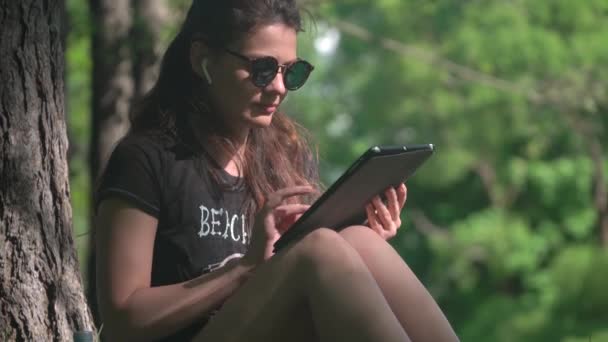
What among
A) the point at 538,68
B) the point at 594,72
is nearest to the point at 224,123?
the point at 594,72

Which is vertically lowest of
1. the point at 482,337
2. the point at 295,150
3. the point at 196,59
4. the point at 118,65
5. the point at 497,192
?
the point at 482,337

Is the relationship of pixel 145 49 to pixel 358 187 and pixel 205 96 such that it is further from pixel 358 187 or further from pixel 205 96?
pixel 358 187

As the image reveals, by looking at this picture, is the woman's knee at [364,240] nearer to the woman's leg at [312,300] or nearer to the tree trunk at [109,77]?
the woman's leg at [312,300]

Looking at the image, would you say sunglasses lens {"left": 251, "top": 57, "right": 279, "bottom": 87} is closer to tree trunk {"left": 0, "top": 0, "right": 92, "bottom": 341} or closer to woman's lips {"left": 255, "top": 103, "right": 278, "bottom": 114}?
woman's lips {"left": 255, "top": 103, "right": 278, "bottom": 114}

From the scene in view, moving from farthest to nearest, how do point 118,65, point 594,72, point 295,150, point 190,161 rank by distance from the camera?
1. point 594,72
2. point 118,65
3. point 295,150
4. point 190,161

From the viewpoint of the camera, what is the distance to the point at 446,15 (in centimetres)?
2536

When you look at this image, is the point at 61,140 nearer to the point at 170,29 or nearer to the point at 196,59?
the point at 196,59

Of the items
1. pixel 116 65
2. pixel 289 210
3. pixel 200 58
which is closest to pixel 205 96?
pixel 200 58

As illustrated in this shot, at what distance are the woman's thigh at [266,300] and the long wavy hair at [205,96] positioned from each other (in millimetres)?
472

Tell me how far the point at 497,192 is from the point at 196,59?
22.4 meters

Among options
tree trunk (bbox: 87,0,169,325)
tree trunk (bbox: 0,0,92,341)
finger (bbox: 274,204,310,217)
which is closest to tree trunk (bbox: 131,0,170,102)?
tree trunk (bbox: 87,0,169,325)

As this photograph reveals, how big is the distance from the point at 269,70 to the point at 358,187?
0.45 m

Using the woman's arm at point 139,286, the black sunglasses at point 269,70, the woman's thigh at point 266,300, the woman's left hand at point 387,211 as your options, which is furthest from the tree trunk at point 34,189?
the woman's left hand at point 387,211

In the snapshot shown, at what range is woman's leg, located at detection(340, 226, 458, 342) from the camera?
3.55m
